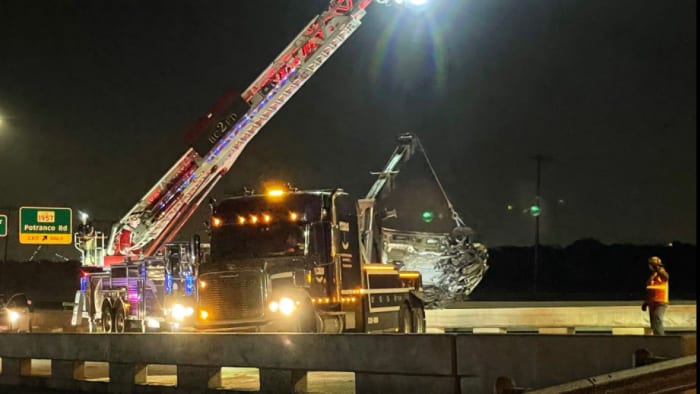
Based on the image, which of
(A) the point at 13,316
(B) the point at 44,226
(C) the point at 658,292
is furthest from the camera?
(B) the point at 44,226

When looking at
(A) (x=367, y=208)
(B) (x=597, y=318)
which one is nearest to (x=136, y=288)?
(A) (x=367, y=208)

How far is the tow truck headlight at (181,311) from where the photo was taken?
1806cm

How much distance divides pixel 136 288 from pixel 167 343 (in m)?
9.01

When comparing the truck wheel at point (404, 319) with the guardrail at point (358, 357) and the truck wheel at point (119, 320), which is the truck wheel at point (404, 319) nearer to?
the truck wheel at point (119, 320)

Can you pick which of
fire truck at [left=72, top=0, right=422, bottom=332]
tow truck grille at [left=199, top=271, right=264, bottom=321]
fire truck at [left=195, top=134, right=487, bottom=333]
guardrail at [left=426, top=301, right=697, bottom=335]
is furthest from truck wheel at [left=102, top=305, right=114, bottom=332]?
guardrail at [left=426, top=301, right=697, bottom=335]

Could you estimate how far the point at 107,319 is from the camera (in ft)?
75.2

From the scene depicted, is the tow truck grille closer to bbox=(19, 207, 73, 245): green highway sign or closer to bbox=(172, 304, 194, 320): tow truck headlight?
bbox=(172, 304, 194, 320): tow truck headlight

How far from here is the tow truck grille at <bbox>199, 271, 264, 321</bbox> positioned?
16.7 m

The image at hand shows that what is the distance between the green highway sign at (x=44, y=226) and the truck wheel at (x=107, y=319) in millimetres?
14652

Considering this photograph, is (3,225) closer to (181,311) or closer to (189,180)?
(189,180)

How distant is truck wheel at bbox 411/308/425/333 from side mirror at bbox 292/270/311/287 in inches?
193


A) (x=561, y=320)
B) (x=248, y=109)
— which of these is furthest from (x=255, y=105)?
(x=561, y=320)

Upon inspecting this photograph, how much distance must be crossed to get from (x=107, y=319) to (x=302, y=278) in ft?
26.1

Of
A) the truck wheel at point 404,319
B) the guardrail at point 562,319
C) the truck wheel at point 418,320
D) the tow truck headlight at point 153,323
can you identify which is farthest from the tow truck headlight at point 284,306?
the guardrail at point 562,319
